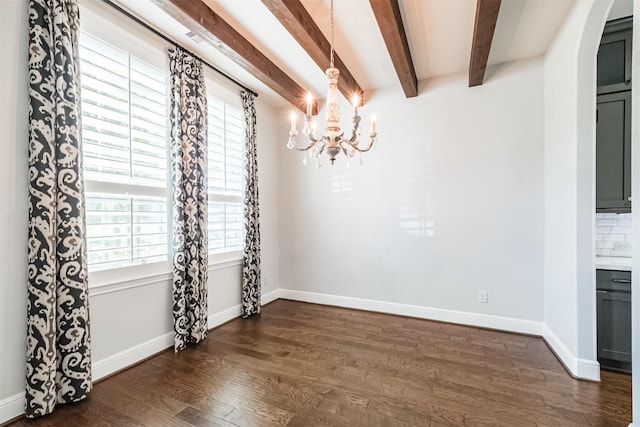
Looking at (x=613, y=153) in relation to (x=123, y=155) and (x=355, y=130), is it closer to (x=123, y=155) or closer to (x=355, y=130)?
(x=355, y=130)

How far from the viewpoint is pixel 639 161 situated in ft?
4.57

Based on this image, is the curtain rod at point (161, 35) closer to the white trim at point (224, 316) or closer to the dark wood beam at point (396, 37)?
the dark wood beam at point (396, 37)

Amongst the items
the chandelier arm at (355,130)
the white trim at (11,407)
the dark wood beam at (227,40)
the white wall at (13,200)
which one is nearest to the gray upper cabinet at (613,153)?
the chandelier arm at (355,130)

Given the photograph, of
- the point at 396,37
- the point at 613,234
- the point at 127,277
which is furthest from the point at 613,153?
the point at 127,277

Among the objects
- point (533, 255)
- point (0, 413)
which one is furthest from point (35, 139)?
point (533, 255)

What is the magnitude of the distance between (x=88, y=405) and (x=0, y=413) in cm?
44

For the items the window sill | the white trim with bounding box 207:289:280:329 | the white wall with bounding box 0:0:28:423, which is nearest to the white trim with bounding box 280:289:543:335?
the white trim with bounding box 207:289:280:329

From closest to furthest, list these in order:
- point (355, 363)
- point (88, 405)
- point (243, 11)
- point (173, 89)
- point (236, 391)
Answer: point (88, 405) < point (236, 391) < point (243, 11) < point (355, 363) < point (173, 89)

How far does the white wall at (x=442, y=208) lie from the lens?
3.01 m

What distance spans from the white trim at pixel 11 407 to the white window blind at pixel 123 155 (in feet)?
2.85

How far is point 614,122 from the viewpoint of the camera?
7.68 ft

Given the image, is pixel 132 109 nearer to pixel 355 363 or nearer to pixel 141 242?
pixel 141 242

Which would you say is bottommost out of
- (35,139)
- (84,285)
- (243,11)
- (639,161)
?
(84,285)

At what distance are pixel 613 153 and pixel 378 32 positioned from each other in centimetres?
230
